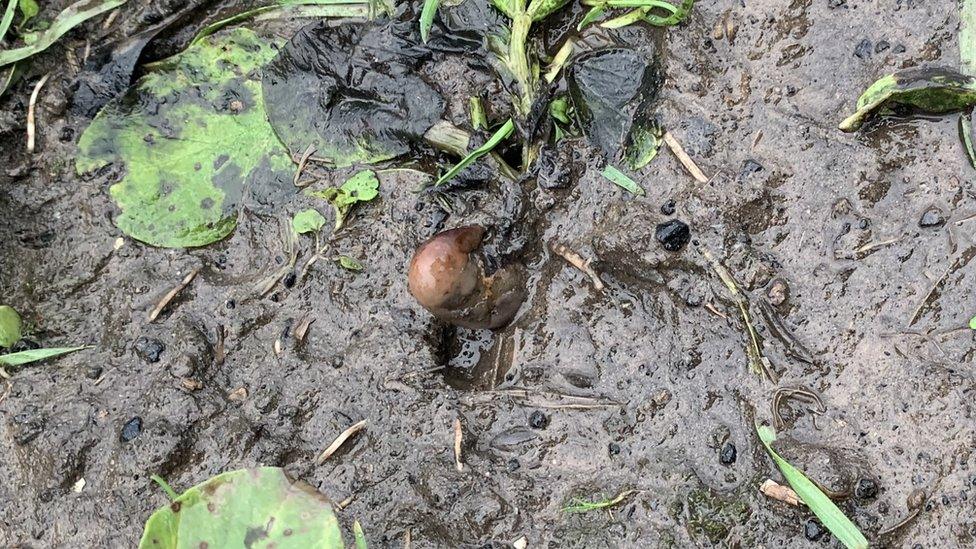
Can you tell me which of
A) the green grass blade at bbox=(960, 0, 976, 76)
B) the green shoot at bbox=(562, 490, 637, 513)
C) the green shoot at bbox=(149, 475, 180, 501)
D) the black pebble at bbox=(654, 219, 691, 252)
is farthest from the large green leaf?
the green grass blade at bbox=(960, 0, 976, 76)

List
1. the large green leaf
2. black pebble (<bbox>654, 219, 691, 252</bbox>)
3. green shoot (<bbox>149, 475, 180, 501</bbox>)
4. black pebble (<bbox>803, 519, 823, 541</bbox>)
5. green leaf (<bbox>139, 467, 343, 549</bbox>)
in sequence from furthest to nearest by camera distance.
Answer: the large green leaf, black pebble (<bbox>654, 219, 691, 252</bbox>), green shoot (<bbox>149, 475, 180, 501</bbox>), black pebble (<bbox>803, 519, 823, 541</bbox>), green leaf (<bbox>139, 467, 343, 549</bbox>)

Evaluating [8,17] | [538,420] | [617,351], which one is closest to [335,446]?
[538,420]

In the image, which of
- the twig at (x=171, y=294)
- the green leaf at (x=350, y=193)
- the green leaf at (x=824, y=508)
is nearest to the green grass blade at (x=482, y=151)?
the green leaf at (x=350, y=193)

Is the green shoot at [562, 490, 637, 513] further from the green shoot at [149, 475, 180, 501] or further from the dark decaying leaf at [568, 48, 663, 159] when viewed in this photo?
the green shoot at [149, 475, 180, 501]

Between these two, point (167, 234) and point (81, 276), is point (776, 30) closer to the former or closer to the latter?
point (167, 234)

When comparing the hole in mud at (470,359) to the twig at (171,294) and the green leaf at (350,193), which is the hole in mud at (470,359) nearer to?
the green leaf at (350,193)
